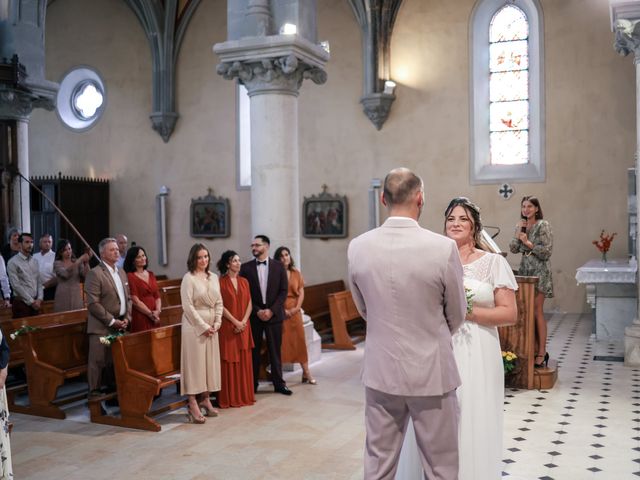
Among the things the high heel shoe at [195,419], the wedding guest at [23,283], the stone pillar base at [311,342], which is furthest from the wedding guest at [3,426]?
the wedding guest at [23,283]

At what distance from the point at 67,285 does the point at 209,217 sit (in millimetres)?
8043

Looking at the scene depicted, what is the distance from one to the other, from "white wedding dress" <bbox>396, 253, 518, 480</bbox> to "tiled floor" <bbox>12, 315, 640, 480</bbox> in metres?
1.36

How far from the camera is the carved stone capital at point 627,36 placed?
8.34 meters

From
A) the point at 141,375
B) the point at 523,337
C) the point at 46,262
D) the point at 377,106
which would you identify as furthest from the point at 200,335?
the point at 377,106

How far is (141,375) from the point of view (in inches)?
253

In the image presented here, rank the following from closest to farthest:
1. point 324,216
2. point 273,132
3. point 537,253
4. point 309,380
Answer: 1. point 537,253
2. point 309,380
3. point 273,132
4. point 324,216

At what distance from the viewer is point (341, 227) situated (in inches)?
605

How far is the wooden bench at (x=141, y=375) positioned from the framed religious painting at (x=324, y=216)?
28.1 ft

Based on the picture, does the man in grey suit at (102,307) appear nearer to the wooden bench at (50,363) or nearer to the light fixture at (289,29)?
the wooden bench at (50,363)

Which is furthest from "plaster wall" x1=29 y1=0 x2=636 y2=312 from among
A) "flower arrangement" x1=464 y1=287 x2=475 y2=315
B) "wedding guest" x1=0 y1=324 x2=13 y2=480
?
"wedding guest" x1=0 y1=324 x2=13 y2=480

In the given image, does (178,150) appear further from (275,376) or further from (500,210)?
(275,376)

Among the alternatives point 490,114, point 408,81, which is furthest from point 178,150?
point 490,114

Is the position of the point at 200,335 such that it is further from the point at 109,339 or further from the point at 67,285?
the point at 67,285

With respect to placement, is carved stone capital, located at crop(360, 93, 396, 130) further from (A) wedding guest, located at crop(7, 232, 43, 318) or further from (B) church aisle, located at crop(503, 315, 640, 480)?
(A) wedding guest, located at crop(7, 232, 43, 318)
